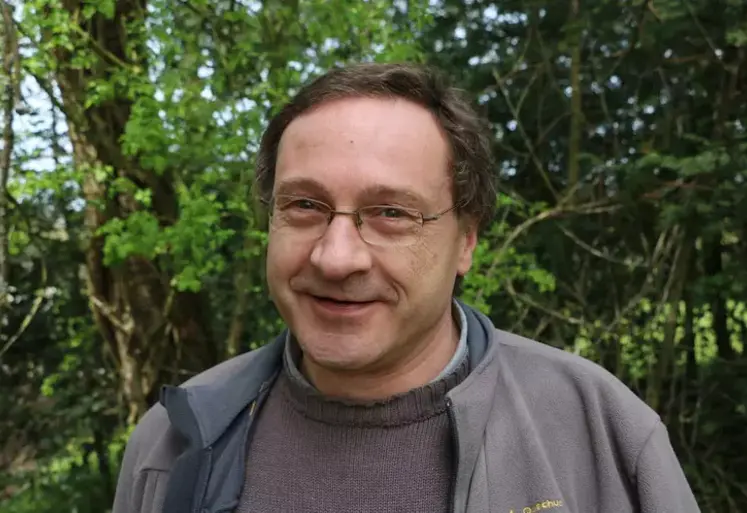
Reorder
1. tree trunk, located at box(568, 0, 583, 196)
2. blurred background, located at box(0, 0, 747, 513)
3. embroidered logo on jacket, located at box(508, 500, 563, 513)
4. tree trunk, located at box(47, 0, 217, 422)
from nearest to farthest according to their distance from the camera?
embroidered logo on jacket, located at box(508, 500, 563, 513) < blurred background, located at box(0, 0, 747, 513) < tree trunk, located at box(47, 0, 217, 422) < tree trunk, located at box(568, 0, 583, 196)

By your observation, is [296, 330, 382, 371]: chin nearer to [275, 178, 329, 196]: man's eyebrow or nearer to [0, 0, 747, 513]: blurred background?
[275, 178, 329, 196]: man's eyebrow

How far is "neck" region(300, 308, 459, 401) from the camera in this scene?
1462 millimetres

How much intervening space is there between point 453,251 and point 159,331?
9.91 ft

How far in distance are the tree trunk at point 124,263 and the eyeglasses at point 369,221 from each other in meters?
2.23

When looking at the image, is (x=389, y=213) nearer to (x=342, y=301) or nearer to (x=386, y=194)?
(x=386, y=194)

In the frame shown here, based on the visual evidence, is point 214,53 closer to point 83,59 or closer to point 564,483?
point 83,59

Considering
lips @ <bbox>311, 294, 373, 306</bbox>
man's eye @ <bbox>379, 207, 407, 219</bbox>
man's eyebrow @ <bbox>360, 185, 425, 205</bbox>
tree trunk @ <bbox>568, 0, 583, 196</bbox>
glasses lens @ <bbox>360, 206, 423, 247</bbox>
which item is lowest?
lips @ <bbox>311, 294, 373, 306</bbox>

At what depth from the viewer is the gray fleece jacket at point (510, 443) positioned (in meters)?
1.34

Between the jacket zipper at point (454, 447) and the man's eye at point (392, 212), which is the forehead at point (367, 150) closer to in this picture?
the man's eye at point (392, 212)

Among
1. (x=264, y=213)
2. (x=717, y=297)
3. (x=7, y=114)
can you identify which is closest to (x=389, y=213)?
(x=264, y=213)

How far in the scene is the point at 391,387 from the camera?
1478mm

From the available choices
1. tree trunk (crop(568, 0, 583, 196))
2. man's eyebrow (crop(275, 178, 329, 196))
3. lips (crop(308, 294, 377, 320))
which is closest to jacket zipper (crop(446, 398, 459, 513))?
lips (crop(308, 294, 377, 320))

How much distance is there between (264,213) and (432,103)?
69.7 inches

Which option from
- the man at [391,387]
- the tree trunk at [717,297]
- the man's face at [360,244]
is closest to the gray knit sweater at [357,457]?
the man at [391,387]
